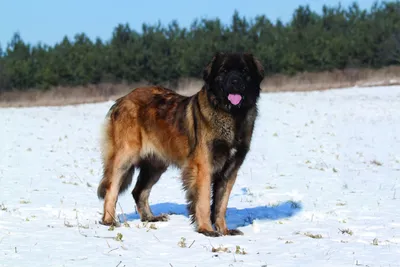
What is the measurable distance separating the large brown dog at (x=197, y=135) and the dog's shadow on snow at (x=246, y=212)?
23.3 inches

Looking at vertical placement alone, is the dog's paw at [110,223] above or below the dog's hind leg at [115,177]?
below

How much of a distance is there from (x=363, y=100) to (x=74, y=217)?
67.4 feet

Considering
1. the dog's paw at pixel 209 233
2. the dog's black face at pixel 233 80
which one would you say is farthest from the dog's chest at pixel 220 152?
the dog's paw at pixel 209 233

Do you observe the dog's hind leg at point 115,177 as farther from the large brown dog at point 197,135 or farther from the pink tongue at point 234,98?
the pink tongue at point 234,98

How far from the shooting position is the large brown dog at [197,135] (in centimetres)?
653

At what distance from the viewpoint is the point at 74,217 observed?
761cm

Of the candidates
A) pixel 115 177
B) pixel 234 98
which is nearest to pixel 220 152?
pixel 234 98

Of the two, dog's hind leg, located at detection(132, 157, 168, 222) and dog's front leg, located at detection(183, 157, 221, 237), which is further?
dog's hind leg, located at detection(132, 157, 168, 222)

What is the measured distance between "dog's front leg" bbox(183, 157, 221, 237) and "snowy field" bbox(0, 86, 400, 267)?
0.25 metres

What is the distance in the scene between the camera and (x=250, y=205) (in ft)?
29.2

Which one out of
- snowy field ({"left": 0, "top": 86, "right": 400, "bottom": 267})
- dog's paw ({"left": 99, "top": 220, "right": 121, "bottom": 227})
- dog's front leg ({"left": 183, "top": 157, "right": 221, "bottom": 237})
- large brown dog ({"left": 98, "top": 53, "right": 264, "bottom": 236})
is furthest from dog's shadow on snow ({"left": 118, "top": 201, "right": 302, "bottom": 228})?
dog's front leg ({"left": 183, "top": 157, "right": 221, "bottom": 237})

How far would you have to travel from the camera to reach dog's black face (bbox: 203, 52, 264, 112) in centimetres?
638

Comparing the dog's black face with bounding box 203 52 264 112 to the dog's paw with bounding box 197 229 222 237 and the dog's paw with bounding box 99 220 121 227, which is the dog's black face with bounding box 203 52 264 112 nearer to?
the dog's paw with bounding box 197 229 222 237

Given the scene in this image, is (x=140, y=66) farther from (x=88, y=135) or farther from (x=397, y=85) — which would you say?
(x=88, y=135)
